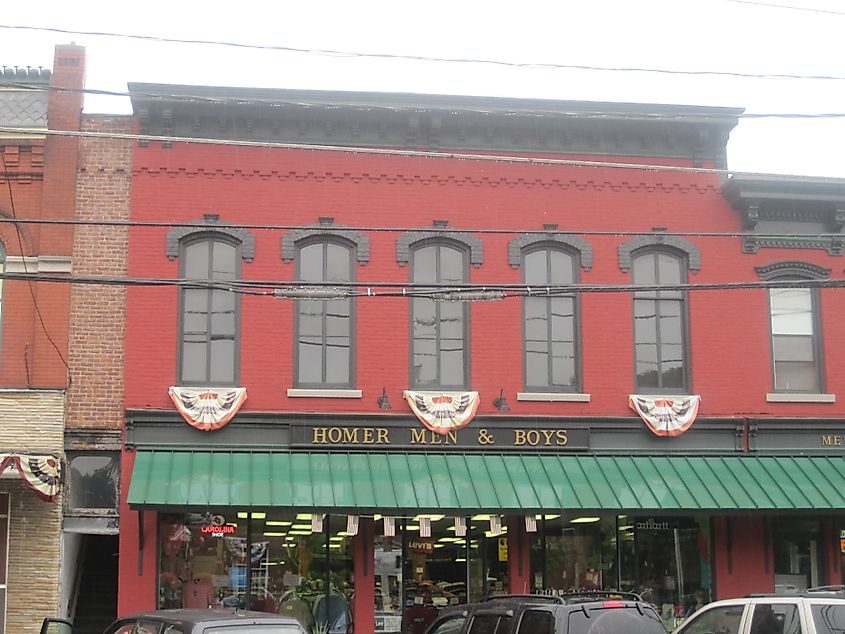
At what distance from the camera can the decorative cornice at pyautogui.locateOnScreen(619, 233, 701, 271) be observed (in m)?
20.6

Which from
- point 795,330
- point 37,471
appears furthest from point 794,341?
point 37,471

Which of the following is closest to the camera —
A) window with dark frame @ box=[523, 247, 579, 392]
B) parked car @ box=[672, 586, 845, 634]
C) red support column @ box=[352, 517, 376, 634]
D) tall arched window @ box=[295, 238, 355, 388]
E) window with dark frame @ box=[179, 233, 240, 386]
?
parked car @ box=[672, 586, 845, 634]

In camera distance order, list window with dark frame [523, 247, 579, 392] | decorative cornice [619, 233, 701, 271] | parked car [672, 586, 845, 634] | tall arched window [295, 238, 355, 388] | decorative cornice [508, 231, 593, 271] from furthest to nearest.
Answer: decorative cornice [619, 233, 701, 271] → decorative cornice [508, 231, 593, 271] → window with dark frame [523, 247, 579, 392] → tall arched window [295, 238, 355, 388] → parked car [672, 586, 845, 634]

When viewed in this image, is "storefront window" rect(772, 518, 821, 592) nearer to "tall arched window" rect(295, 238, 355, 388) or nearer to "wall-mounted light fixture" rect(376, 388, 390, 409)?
"wall-mounted light fixture" rect(376, 388, 390, 409)

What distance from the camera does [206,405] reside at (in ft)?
62.1

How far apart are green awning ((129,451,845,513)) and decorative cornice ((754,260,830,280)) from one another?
3.34 metres

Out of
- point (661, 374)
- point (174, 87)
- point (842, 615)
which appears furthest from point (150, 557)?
point (842, 615)

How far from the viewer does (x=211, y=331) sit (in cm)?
1953

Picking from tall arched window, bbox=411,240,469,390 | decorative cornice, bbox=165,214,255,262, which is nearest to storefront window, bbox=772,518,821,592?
tall arched window, bbox=411,240,469,390

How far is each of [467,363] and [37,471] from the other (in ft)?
23.1

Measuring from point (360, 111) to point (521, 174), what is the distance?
2.99 m

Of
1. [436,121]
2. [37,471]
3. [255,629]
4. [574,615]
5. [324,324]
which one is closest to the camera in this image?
[255,629]

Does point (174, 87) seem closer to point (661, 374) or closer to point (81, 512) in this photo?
point (81, 512)

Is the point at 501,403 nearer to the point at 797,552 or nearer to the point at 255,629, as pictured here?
the point at 797,552
